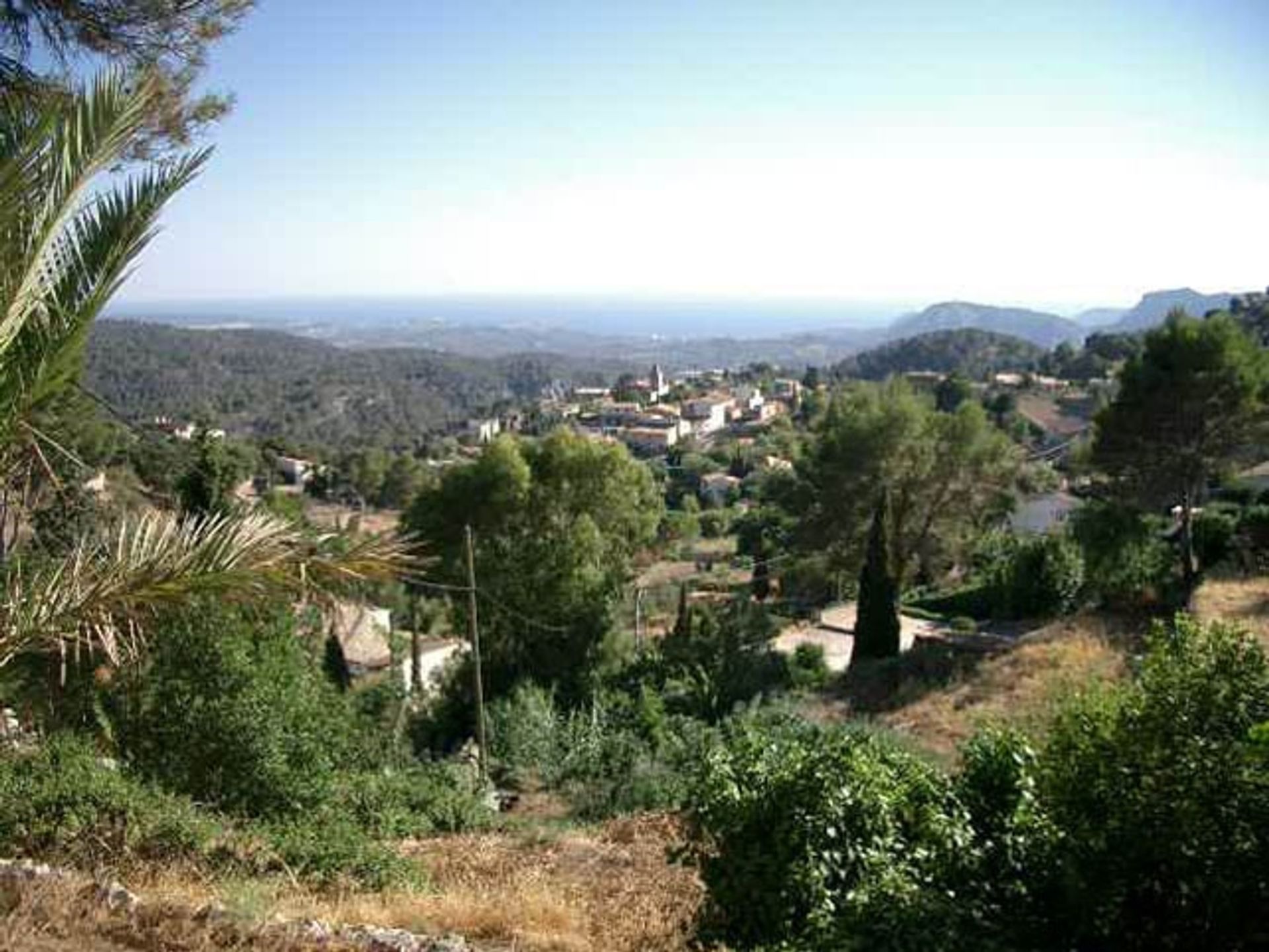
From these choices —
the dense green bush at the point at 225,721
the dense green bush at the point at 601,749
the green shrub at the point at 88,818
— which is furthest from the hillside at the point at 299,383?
the green shrub at the point at 88,818

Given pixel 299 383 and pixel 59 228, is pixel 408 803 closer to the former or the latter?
pixel 59 228

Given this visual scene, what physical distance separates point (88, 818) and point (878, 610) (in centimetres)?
1374

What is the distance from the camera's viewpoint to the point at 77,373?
3.36m

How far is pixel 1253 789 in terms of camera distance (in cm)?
389

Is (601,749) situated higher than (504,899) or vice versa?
(504,899)

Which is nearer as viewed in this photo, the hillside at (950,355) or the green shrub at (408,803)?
the green shrub at (408,803)

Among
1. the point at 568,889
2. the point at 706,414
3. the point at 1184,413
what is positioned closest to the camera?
the point at 568,889

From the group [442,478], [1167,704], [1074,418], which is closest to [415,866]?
[1167,704]

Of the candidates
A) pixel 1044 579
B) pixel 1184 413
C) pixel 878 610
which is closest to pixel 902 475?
pixel 1044 579

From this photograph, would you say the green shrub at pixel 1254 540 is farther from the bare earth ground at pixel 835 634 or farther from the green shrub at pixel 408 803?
the green shrub at pixel 408 803

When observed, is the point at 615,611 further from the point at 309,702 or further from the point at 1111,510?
the point at 309,702

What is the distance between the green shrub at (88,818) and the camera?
18.8 ft

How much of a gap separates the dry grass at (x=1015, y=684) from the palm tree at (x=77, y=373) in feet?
25.7

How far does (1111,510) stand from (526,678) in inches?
403
